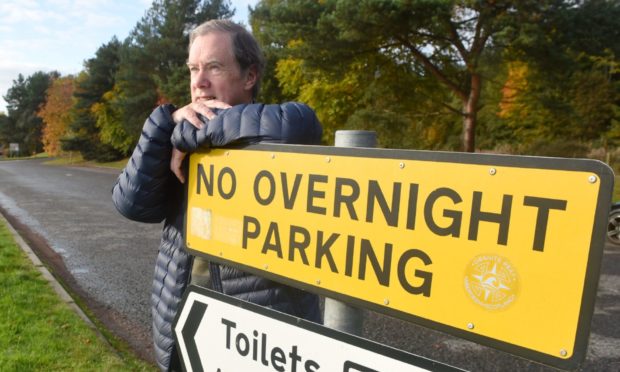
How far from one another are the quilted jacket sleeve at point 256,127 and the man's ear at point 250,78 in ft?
0.98

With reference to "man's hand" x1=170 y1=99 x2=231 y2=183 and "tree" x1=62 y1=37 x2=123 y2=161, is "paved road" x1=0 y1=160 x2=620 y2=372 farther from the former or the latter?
"tree" x1=62 y1=37 x2=123 y2=161

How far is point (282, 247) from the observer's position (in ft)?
3.41

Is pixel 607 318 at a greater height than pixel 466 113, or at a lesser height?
lesser

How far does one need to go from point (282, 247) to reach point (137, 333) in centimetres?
327

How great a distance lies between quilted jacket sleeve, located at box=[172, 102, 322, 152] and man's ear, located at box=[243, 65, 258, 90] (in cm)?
30

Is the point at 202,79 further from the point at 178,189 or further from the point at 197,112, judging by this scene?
the point at 178,189

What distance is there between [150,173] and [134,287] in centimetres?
417

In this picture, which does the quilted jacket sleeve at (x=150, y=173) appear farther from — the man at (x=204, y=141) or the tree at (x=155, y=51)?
the tree at (x=155, y=51)

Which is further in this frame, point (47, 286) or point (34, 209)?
point (34, 209)

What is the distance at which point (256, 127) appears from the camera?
1100 millimetres

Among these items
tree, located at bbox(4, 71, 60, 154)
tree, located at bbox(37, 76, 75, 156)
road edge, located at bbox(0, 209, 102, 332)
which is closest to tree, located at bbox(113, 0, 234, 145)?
tree, located at bbox(37, 76, 75, 156)

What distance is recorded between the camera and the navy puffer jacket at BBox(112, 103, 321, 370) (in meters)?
1.11

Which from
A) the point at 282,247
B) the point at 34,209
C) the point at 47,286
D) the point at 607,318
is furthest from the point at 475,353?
the point at 34,209

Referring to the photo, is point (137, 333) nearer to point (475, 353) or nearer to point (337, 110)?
point (475, 353)
